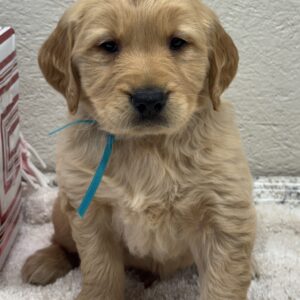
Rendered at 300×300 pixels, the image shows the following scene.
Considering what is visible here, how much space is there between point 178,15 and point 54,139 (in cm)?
133

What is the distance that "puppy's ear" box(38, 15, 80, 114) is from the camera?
1571 millimetres

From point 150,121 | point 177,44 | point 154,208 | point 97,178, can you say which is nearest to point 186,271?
point 154,208

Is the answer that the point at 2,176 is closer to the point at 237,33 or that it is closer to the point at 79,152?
the point at 79,152

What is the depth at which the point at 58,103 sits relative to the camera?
2.58 meters

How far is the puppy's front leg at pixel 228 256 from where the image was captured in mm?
1599

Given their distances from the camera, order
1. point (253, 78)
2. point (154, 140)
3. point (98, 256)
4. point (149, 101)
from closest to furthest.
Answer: point (149, 101)
point (154, 140)
point (98, 256)
point (253, 78)

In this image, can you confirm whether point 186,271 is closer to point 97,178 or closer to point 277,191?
point 97,178

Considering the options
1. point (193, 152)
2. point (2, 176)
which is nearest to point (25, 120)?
point (2, 176)

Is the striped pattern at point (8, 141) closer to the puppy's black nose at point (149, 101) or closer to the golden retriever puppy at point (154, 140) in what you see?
the golden retriever puppy at point (154, 140)

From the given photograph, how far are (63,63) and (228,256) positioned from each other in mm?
726

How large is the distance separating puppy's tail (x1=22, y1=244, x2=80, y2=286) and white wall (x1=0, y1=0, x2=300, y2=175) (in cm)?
73

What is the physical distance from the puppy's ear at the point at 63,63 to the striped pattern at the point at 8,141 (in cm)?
37

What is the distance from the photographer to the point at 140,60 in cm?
146

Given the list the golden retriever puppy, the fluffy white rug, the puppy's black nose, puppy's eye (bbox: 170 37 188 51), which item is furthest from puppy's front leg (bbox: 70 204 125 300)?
puppy's eye (bbox: 170 37 188 51)
